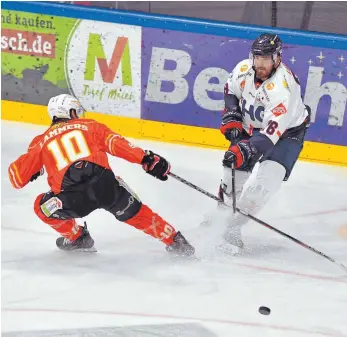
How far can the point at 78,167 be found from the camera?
3.81 meters

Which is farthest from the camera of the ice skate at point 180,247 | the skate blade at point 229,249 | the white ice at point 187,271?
the skate blade at point 229,249

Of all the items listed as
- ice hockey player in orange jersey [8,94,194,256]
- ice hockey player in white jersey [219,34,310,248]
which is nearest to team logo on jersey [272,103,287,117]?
ice hockey player in white jersey [219,34,310,248]

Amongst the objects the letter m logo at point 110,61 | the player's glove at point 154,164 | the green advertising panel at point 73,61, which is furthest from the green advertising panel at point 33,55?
the player's glove at point 154,164

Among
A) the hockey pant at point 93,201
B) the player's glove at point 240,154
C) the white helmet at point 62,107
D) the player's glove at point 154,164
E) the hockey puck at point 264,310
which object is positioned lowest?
the hockey puck at point 264,310

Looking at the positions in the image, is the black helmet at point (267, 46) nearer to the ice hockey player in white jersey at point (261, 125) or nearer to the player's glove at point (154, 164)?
the ice hockey player in white jersey at point (261, 125)

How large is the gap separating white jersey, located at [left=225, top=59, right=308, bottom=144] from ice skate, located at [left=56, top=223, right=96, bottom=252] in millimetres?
1145

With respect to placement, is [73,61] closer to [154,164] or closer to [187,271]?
[154,164]

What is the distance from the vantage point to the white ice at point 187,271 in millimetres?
3619

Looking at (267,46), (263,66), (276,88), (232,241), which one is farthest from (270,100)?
(232,241)

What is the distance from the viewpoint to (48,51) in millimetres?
5656

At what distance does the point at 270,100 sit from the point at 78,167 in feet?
3.65

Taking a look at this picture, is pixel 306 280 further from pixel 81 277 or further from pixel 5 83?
pixel 5 83

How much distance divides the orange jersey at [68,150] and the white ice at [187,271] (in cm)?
56

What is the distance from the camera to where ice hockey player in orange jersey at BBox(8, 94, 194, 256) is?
3801 mm
